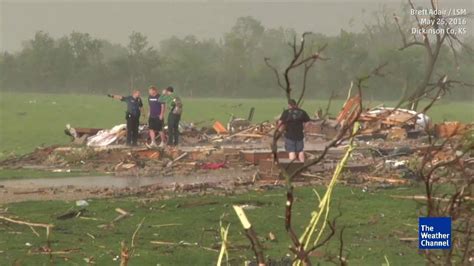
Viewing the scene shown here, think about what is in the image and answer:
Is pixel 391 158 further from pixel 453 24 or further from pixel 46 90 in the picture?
pixel 46 90

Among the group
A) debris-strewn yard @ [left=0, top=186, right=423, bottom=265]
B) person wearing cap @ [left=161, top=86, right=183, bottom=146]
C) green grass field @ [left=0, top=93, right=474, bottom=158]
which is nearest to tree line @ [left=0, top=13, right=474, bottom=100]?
green grass field @ [left=0, top=93, right=474, bottom=158]

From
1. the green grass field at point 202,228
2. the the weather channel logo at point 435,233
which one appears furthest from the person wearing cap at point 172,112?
the the weather channel logo at point 435,233

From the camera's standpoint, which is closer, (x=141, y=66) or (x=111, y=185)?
(x=111, y=185)

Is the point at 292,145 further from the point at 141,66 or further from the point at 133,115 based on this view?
the point at 141,66

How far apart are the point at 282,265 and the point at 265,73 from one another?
74683 mm

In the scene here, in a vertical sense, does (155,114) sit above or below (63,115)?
above

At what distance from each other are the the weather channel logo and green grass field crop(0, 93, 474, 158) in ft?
92.6

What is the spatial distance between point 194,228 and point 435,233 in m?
9.51

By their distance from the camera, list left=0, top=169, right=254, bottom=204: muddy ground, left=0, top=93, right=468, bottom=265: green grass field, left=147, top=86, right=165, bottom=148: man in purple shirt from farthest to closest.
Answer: left=147, top=86, right=165, bottom=148: man in purple shirt < left=0, top=169, right=254, bottom=204: muddy ground < left=0, top=93, right=468, bottom=265: green grass field

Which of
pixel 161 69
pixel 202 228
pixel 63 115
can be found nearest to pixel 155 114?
pixel 202 228

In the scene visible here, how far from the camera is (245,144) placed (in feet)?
90.0

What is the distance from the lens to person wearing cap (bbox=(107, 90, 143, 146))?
82.5 ft

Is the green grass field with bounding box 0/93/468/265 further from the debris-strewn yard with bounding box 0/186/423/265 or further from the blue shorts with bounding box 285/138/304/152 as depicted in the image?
the blue shorts with bounding box 285/138/304/152

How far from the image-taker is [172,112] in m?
25.0
